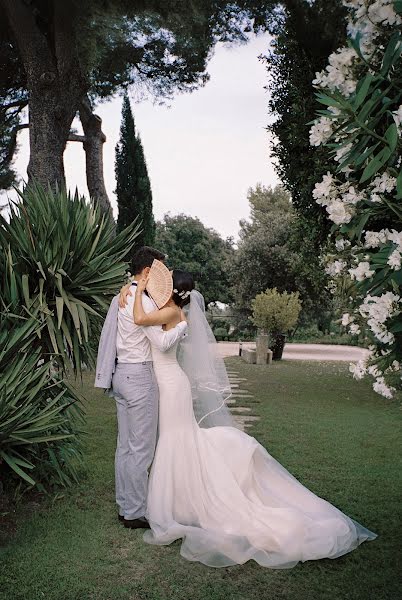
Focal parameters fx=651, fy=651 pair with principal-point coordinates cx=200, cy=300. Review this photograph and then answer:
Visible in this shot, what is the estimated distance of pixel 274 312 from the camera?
65.3 feet

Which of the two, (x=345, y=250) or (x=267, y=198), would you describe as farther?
(x=267, y=198)

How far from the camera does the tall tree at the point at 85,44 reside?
12.4m

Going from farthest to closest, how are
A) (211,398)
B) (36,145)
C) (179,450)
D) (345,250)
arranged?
(36,145) → (211,398) → (179,450) → (345,250)

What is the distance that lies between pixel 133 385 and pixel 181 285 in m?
0.83

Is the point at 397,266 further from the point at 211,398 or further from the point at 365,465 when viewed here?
the point at 365,465

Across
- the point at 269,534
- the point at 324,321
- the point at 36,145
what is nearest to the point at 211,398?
the point at 269,534

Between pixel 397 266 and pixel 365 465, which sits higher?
pixel 397 266

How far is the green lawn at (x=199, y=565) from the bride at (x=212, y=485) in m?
0.11

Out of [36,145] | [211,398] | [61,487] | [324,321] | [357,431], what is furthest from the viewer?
[324,321]

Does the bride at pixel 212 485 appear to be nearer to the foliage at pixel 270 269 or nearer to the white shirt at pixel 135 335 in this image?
the white shirt at pixel 135 335

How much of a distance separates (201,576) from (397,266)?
93.1 inches

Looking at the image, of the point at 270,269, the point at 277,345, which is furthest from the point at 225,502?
the point at 270,269

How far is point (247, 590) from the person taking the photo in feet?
11.8

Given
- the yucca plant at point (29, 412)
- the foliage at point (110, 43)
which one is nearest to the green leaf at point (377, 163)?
the yucca plant at point (29, 412)
